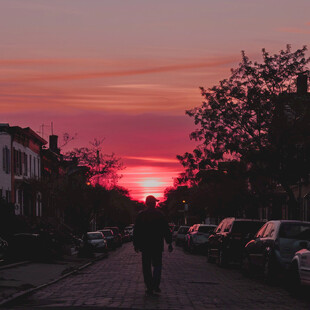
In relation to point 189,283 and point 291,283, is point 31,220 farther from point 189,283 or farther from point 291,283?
point 291,283

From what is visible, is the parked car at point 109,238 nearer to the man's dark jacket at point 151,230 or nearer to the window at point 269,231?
the window at point 269,231

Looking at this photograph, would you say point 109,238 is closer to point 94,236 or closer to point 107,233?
point 107,233

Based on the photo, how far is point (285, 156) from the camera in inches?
1420

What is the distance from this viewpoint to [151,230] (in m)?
16.0

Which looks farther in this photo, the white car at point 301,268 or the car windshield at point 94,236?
the car windshield at point 94,236

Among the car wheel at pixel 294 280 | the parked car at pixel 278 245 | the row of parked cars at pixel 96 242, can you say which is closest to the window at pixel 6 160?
the row of parked cars at pixel 96 242

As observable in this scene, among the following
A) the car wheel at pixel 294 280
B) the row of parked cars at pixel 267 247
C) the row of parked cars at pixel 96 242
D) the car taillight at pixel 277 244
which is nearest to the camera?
the car wheel at pixel 294 280

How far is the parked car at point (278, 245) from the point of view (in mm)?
19141

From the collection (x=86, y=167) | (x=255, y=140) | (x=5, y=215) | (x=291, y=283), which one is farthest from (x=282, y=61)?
(x=86, y=167)

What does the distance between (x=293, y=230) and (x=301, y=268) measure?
15.3ft

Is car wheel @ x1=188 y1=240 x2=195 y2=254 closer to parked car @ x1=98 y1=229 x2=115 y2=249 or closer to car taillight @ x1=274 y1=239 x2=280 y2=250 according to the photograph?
parked car @ x1=98 y1=229 x2=115 y2=249

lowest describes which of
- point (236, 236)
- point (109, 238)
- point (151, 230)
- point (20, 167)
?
point (109, 238)

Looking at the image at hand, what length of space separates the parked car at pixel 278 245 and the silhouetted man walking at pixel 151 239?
3.89m

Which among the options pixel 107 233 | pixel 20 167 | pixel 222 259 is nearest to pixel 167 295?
pixel 222 259
